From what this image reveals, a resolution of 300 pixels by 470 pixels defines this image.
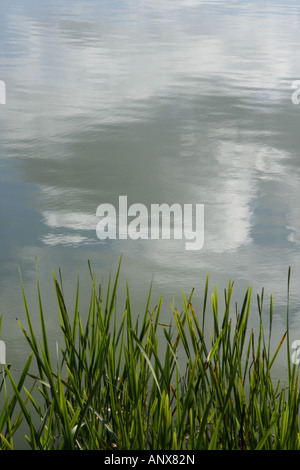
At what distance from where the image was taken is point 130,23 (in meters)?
7.64

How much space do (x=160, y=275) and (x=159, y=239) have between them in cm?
32

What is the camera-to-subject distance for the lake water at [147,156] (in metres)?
2.59

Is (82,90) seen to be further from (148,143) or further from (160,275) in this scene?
(160,275)

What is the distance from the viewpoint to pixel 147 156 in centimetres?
368

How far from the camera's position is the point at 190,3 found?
973 centimetres

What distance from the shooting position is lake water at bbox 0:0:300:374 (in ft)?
8.48

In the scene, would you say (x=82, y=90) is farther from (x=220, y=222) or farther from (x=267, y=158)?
(x=220, y=222)

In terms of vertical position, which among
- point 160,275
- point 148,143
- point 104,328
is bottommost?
point 160,275

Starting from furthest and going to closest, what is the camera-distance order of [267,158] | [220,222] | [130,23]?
[130,23], [267,158], [220,222]

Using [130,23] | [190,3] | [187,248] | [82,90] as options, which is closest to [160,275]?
[187,248]
